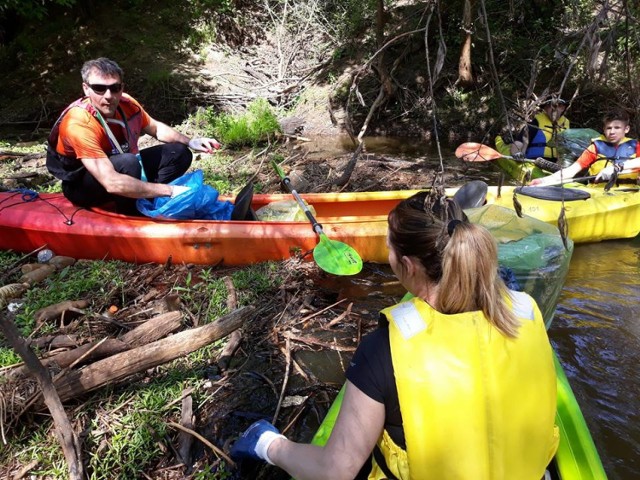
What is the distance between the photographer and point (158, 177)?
3.75 m

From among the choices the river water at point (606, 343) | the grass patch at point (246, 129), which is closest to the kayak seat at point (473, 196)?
the river water at point (606, 343)

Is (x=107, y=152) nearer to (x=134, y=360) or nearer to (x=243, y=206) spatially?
(x=243, y=206)

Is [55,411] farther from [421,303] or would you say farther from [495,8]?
[495,8]

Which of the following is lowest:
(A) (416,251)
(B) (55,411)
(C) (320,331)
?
(C) (320,331)

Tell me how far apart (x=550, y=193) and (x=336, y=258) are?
7.02ft

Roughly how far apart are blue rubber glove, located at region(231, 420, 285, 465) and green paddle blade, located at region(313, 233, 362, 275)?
1419 mm

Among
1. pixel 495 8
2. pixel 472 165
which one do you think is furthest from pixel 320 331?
pixel 495 8

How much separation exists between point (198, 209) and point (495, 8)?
6762 mm

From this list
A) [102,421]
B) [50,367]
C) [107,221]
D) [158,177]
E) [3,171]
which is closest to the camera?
[102,421]

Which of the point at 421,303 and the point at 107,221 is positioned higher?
the point at 421,303

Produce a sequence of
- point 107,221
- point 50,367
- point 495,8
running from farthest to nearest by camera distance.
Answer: point 495,8 → point 107,221 → point 50,367

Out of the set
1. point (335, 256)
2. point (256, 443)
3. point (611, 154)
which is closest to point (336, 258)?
point (335, 256)

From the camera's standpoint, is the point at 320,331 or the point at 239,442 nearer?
the point at 239,442

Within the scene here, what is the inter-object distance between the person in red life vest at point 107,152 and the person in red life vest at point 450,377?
8.71 ft
